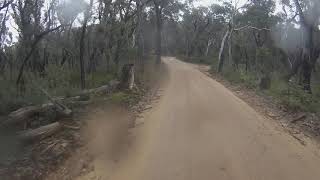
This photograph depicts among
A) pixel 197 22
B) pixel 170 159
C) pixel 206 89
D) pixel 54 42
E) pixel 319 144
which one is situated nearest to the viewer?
pixel 170 159

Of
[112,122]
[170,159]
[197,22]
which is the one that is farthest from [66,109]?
[197,22]

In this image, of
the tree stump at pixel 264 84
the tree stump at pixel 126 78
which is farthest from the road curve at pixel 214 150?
the tree stump at pixel 264 84

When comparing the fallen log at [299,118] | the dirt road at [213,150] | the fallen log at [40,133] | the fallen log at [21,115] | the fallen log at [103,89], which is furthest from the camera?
the fallen log at [103,89]

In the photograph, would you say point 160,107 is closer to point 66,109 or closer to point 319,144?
point 66,109

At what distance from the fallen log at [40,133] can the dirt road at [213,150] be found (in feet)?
5.92

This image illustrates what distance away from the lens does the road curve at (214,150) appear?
25.3 ft

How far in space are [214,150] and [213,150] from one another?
23 millimetres

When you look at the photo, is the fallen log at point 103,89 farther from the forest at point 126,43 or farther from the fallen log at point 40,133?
the fallen log at point 40,133

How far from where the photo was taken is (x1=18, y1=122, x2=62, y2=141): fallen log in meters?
8.76

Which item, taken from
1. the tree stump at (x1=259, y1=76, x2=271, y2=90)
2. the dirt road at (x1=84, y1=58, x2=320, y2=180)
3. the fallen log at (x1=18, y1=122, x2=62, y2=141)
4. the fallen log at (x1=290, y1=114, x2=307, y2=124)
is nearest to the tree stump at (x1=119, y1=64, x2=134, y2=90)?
the dirt road at (x1=84, y1=58, x2=320, y2=180)

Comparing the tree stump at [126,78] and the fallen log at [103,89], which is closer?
the fallen log at [103,89]

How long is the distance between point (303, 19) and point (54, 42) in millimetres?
21760

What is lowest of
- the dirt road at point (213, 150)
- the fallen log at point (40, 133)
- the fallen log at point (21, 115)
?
the dirt road at point (213, 150)

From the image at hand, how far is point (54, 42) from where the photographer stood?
3562 centimetres
